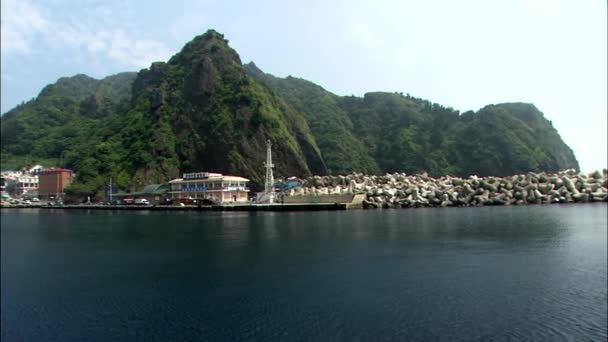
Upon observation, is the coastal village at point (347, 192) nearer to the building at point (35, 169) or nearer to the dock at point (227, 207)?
the dock at point (227, 207)

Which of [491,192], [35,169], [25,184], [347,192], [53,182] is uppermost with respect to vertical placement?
[35,169]

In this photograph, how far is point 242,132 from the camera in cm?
8612

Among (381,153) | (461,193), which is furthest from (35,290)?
(381,153)

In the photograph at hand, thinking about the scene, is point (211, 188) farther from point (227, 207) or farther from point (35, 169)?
point (35, 169)

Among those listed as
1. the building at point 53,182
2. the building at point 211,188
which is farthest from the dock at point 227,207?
the building at point 53,182

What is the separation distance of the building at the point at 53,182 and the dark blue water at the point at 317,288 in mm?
63955

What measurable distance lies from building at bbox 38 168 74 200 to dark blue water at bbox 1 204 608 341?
64.0 metres

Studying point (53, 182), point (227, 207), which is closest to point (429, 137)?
point (227, 207)

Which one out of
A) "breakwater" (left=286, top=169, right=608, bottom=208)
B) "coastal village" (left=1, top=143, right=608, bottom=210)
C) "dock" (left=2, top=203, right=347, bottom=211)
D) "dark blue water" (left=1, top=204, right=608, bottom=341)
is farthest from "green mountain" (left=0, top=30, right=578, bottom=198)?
"dark blue water" (left=1, top=204, right=608, bottom=341)

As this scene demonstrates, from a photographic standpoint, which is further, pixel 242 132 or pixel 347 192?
pixel 242 132

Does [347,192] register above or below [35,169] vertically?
below

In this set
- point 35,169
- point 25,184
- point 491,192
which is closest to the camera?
point 491,192

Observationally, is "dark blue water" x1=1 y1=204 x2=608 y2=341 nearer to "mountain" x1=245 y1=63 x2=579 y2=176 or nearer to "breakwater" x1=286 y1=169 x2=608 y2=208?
"breakwater" x1=286 y1=169 x2=608 y2=208

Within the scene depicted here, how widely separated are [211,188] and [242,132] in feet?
58.9
